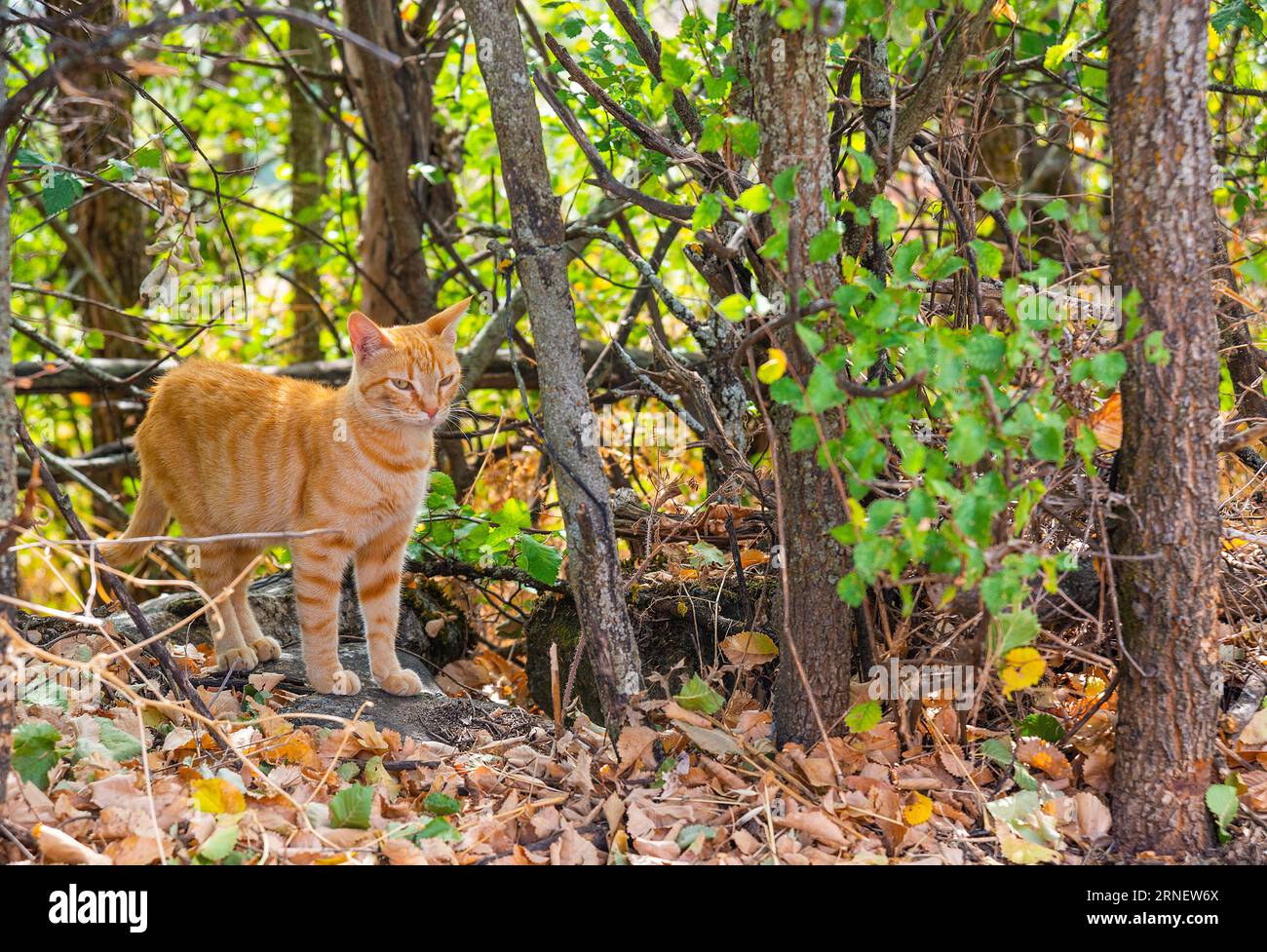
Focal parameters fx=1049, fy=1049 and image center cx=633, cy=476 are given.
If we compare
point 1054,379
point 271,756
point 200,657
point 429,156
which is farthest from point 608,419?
point 1054,379

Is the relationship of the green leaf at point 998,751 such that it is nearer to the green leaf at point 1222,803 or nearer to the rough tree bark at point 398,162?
the green leaf at point 1222,803

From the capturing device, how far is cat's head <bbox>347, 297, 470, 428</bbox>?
3.45 meters

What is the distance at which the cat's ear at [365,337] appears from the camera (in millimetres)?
3455

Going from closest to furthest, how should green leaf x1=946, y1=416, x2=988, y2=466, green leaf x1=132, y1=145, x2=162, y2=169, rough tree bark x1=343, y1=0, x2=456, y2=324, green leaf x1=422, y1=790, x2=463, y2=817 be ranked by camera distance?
green leaf x1=946, y1=416, x2=988, y2=466, green leaf x1=422, y1=790, x2=463, y2=817, green leaf x1=132, y1=145, x2=162, y2=169, rough tree bark x1=343, y1=0, x2=456, y2=324

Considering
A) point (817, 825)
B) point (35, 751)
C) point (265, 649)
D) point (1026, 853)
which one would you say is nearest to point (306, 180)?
point (265, 649)

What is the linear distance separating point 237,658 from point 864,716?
212 centimetres

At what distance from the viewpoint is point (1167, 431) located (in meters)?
2.24

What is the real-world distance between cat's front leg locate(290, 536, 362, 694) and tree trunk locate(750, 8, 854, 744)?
58.9 inches

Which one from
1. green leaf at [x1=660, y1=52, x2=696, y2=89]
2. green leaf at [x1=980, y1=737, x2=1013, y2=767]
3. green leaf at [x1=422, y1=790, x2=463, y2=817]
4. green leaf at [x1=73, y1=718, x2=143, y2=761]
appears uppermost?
green leaf at [x1=660, y1=52, x2=696, y2=89]

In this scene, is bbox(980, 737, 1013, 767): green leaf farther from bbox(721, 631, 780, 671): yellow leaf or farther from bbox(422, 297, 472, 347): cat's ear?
bbox(422, 297, 472, 347): cat's ear

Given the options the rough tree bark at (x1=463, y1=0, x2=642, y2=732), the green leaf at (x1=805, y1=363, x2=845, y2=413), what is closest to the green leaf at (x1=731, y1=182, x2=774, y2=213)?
the green leaf at (x1=805, y1=363, x2=845, y2=413)

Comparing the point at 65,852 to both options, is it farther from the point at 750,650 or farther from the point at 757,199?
the point at 757,199

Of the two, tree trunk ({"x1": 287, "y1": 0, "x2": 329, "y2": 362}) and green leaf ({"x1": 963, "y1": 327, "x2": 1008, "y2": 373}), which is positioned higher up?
tree trunk ({"x1": 287, "y1": 0, "x2": 329, "y2": 362})

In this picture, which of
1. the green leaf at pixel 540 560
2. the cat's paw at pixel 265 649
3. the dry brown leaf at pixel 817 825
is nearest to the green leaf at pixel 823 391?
the dry brown leaf at pixel 817 825
